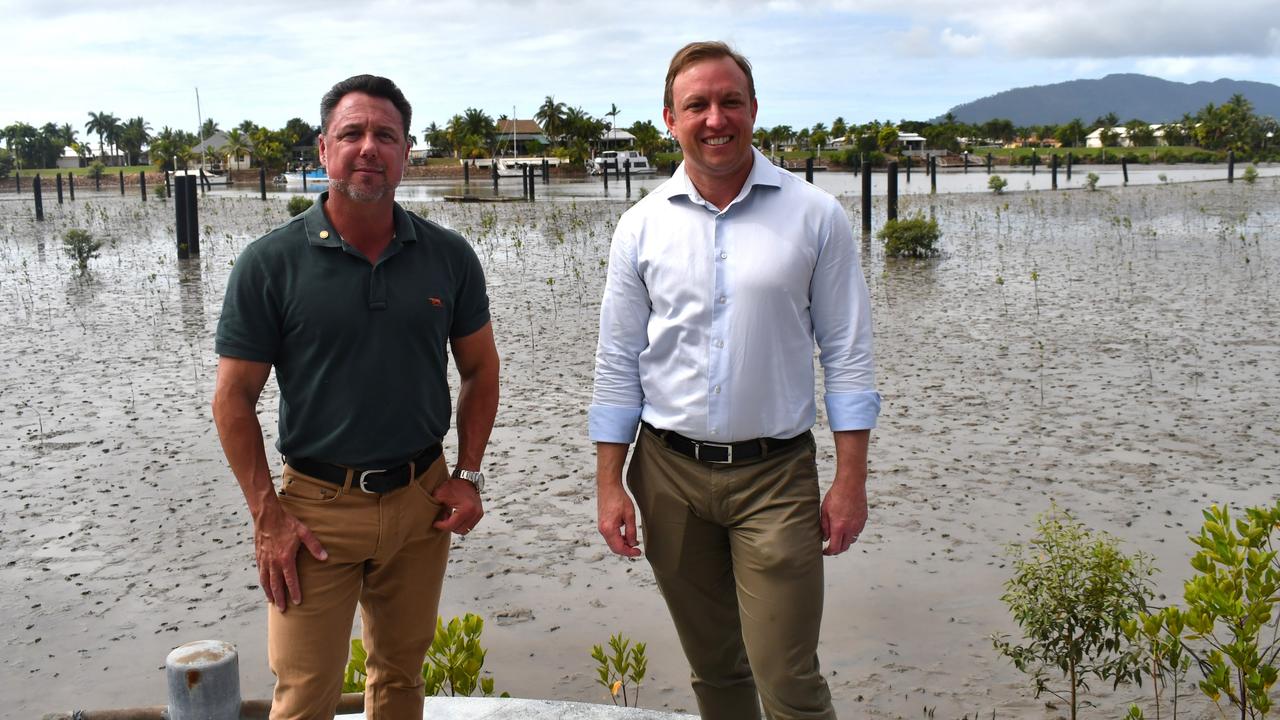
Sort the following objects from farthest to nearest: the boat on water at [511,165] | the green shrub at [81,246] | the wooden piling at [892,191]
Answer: the boat on water at [511,165] < the wooden piling at [892,191] < the green shrub at [81,246]

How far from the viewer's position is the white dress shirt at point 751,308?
2799 mm

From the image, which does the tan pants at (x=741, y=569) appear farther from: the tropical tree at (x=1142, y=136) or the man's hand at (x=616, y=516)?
the tropical tree at (x=1142, y=136)

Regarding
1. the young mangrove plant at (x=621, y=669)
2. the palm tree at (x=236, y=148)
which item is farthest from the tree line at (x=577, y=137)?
the young mangrove plant at (x=621, y=669)

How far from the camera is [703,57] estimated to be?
9.22 feet

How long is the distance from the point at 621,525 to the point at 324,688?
2.68ft

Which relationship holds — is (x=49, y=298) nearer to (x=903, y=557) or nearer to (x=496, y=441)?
(x=496, y=441)

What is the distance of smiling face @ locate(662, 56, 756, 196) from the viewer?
2.77 m

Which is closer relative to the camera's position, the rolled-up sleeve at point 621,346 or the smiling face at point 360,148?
the smiling face at point 360,148

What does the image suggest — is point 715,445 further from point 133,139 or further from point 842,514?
point 133,139

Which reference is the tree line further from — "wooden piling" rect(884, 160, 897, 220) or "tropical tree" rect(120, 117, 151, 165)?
"wooden piling" rect(884, 160, 897, 220)

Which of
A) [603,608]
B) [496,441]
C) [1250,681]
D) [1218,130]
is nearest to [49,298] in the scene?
[496,441]

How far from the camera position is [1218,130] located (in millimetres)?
83750

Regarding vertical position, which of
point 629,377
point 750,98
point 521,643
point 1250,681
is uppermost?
point 750,98

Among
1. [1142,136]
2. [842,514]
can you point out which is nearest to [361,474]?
[842,514]
